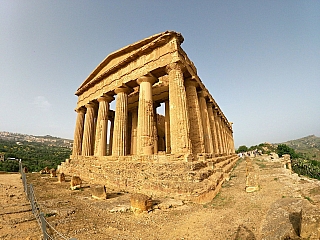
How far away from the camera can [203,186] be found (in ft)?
24.0

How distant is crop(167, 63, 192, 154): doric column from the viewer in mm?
10453

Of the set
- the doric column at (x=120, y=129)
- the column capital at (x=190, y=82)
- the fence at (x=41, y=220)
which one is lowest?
the fence at (x=41, y=220)

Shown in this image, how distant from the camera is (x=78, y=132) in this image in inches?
851

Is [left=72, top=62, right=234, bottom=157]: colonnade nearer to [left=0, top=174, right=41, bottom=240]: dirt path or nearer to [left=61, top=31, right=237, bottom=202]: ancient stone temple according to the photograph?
[left=61, top=31, right=237, bottom=202]: ancient stone temple

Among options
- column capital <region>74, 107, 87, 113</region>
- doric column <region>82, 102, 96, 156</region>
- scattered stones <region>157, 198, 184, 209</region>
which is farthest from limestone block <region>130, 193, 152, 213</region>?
column capital <region>74, 107, 87, 113</region>

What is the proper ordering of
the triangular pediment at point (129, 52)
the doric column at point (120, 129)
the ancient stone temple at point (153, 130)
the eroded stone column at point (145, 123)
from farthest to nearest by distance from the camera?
the doric column at point (120, 129)
the triangular pediment at point (129, 52)
the eroded stone column at point (145, 123)
the ancient stone temple at point (153, 130)

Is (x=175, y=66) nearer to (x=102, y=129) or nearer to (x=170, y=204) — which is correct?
(x=170, y=204)

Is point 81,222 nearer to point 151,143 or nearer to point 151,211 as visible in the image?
point 151,211

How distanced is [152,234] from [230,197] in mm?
4521

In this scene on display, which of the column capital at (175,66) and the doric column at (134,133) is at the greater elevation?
the column capital at (175,66)

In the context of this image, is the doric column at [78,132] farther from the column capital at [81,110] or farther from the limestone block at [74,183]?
the limestone block at [74,183]

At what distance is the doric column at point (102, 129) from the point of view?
1658cm

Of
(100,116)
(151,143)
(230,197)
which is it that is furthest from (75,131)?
(230,197)

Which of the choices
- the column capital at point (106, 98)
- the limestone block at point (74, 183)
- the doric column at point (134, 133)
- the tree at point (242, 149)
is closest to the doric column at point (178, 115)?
the limestone block at point (74, 183)
